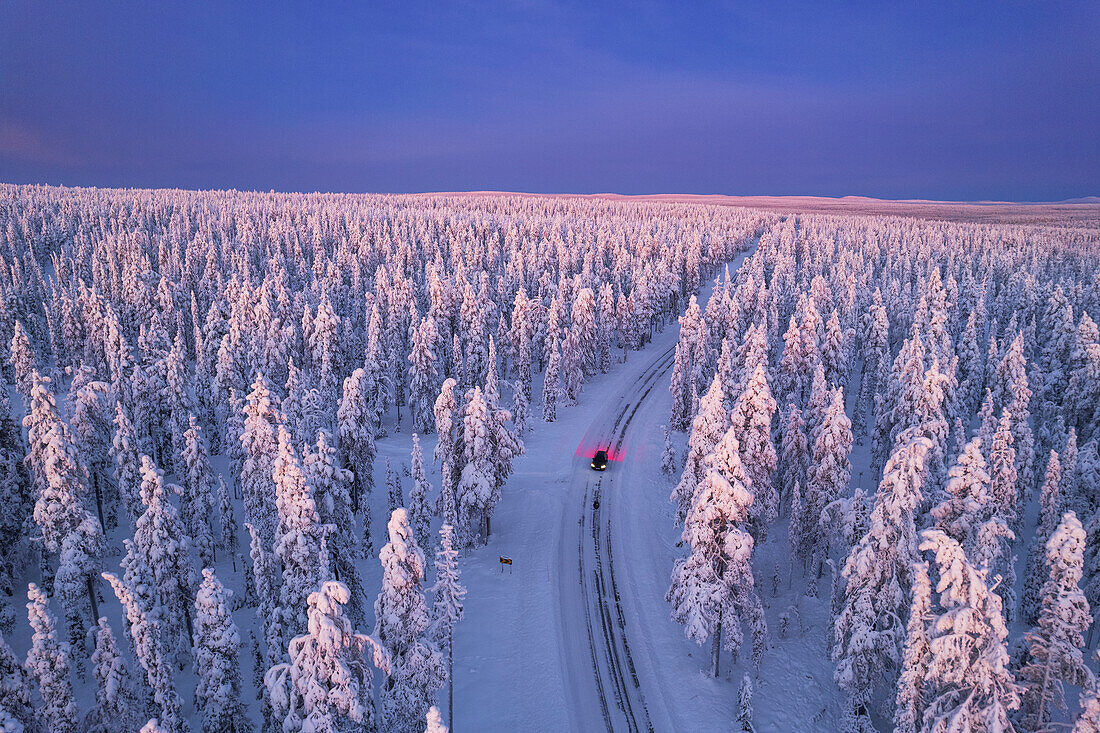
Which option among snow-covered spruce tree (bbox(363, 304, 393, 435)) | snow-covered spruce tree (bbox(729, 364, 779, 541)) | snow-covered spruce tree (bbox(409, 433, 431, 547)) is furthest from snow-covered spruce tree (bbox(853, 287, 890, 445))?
snow-covered spruce tree (bbox(363, 304, 393, 435))

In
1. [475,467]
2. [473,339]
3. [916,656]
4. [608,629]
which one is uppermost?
[473,339]

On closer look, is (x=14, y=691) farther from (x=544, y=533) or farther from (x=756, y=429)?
(x=756, y=429)

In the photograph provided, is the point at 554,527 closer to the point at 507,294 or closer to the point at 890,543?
the point at 890,543

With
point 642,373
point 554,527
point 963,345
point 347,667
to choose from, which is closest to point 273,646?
point 347,667

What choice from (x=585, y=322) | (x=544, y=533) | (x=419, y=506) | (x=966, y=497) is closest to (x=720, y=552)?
(x=966, y=497)

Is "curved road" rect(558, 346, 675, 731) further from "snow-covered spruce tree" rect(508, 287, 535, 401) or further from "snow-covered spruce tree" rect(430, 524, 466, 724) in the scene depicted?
"snow-covered spruce tree" rect(508, 287, 535, 401)
